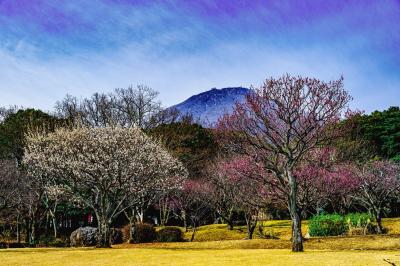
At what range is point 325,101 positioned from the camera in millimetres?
23859

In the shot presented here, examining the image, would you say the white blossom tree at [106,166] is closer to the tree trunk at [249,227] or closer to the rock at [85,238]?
the rock at [85,238]

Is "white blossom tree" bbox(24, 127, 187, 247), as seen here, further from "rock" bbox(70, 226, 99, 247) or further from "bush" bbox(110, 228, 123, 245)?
"bush" bbox(110, 228, 123, 245)

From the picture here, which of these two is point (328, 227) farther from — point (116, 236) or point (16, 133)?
point (16, 133)

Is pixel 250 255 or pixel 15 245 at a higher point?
pixel 250 255

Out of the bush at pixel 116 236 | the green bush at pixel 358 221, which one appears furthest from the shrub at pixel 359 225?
the bush at pixel 116 236

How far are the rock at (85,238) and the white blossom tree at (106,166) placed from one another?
4.95m

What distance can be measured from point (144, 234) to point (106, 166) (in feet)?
31.9

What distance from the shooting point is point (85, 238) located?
3722 cm

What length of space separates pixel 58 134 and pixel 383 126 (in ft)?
135

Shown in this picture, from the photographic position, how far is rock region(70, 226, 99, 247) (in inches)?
1462

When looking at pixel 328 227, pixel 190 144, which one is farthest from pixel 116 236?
pixel 190 144

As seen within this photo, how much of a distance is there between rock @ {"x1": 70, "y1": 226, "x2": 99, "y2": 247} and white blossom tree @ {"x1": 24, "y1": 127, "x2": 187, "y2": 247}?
4.95 metres

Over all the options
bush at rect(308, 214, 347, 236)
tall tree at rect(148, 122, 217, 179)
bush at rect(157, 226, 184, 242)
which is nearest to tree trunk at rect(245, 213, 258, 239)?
bush at rect(308, 214, 347, 236)

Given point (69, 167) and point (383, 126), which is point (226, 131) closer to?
point (69, 167)
